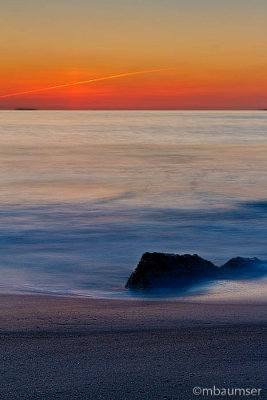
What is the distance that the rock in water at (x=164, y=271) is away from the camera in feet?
23.7

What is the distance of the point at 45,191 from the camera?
20.2 metres

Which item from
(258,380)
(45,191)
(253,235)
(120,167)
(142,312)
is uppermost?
(120,167)

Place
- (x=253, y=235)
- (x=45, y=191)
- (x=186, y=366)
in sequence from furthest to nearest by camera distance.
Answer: (x=45, y=191)
(x=253, y=235)
(x=186, y=366)

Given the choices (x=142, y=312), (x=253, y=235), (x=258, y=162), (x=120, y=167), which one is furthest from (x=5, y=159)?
(x=142, y=312)

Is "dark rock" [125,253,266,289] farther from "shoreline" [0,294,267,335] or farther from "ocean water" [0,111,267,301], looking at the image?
"shoreline" [0,294,267,335]

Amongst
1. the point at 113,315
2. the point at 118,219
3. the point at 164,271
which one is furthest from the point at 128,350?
the point at 118,219

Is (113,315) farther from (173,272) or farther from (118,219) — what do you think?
(118,219)

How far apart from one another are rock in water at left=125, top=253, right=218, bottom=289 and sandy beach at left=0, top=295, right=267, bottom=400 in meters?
1.37

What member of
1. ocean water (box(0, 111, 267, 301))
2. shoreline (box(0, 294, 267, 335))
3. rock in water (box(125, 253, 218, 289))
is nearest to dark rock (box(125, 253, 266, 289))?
rock in water (box(125, 253, 218, 289))

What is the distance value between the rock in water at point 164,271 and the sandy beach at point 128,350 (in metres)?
1.37

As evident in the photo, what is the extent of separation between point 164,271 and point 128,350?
122 inches

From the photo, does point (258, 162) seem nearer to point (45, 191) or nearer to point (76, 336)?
point (45, 191)

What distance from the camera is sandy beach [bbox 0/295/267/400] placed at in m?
3.62

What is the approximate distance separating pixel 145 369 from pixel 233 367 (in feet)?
1.81
